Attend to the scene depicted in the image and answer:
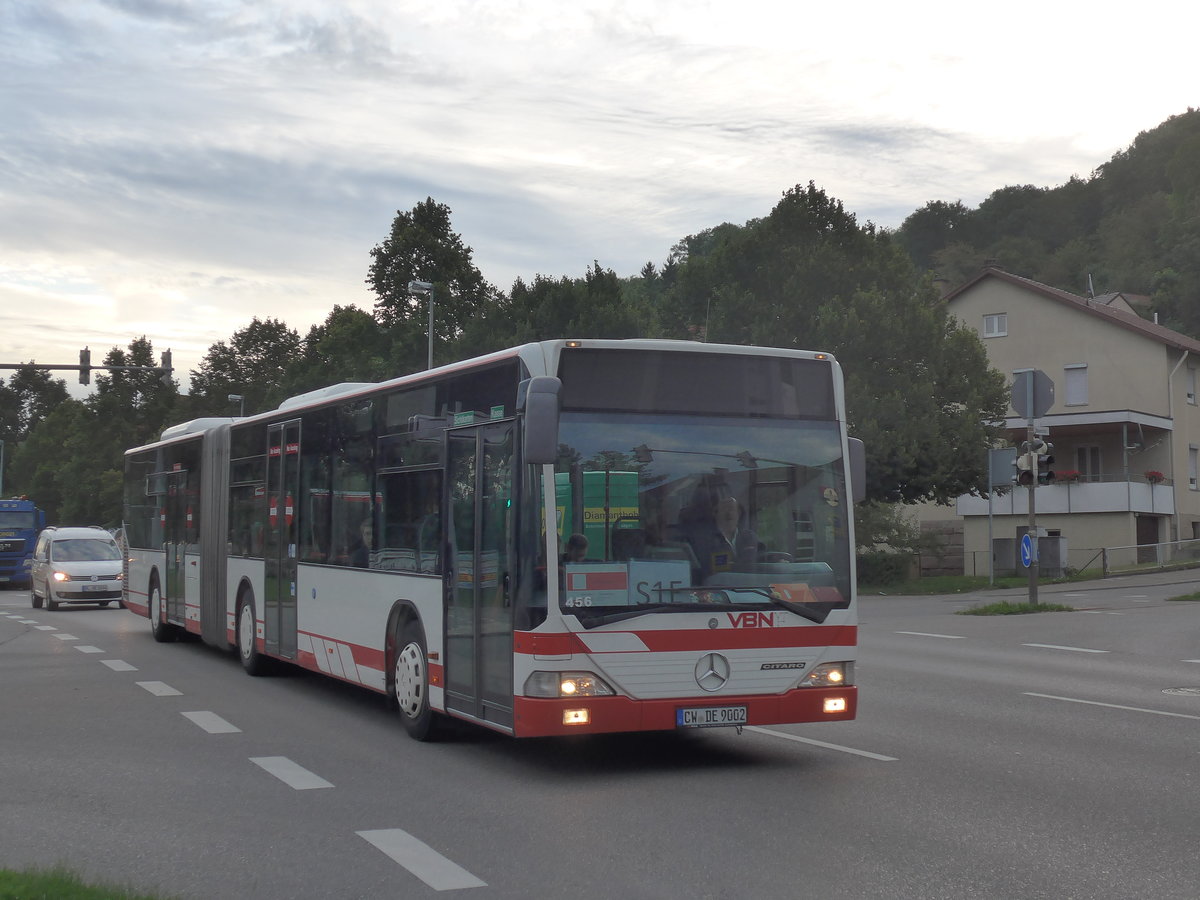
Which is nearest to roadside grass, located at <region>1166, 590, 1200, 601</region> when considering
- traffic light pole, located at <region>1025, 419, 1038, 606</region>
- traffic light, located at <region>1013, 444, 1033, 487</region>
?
traffic light pole, located at <region>1025, 419, 1038, 606</region>

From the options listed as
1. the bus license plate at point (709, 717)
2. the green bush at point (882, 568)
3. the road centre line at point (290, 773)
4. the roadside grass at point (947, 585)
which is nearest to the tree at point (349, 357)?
the green bush at point (882, 568)

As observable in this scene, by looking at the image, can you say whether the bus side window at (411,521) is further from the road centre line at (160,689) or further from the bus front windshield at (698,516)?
the road centre line at (160,689)

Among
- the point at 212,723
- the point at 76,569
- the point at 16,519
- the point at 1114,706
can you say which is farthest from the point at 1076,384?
the point at 212,723

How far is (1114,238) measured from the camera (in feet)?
321

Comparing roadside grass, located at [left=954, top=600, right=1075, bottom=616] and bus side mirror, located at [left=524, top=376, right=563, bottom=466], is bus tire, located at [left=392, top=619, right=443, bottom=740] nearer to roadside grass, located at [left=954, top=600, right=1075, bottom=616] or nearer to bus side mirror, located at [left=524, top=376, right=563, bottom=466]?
bus side mirror, located at [left=524, top=376, right=563, bottom=466]

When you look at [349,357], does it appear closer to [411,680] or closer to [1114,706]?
[1114,706]

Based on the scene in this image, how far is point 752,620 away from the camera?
358 inches

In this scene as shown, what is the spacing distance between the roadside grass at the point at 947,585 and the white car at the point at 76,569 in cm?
1836

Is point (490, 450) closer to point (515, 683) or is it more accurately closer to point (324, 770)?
point (515, 683)

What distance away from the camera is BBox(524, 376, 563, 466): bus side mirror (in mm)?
8453

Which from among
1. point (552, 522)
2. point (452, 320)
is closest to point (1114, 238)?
point (452, 320)

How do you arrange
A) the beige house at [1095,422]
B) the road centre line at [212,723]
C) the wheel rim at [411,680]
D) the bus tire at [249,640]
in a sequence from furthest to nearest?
1. the beige house at [1095,422]
2. the bus tire at [249,640]
3. the road centre line at [212,723]
4. the wheel rim at [411,680]

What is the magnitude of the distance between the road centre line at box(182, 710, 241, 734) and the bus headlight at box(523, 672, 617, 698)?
11.1 ft

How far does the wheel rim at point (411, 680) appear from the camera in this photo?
34.3 ft
